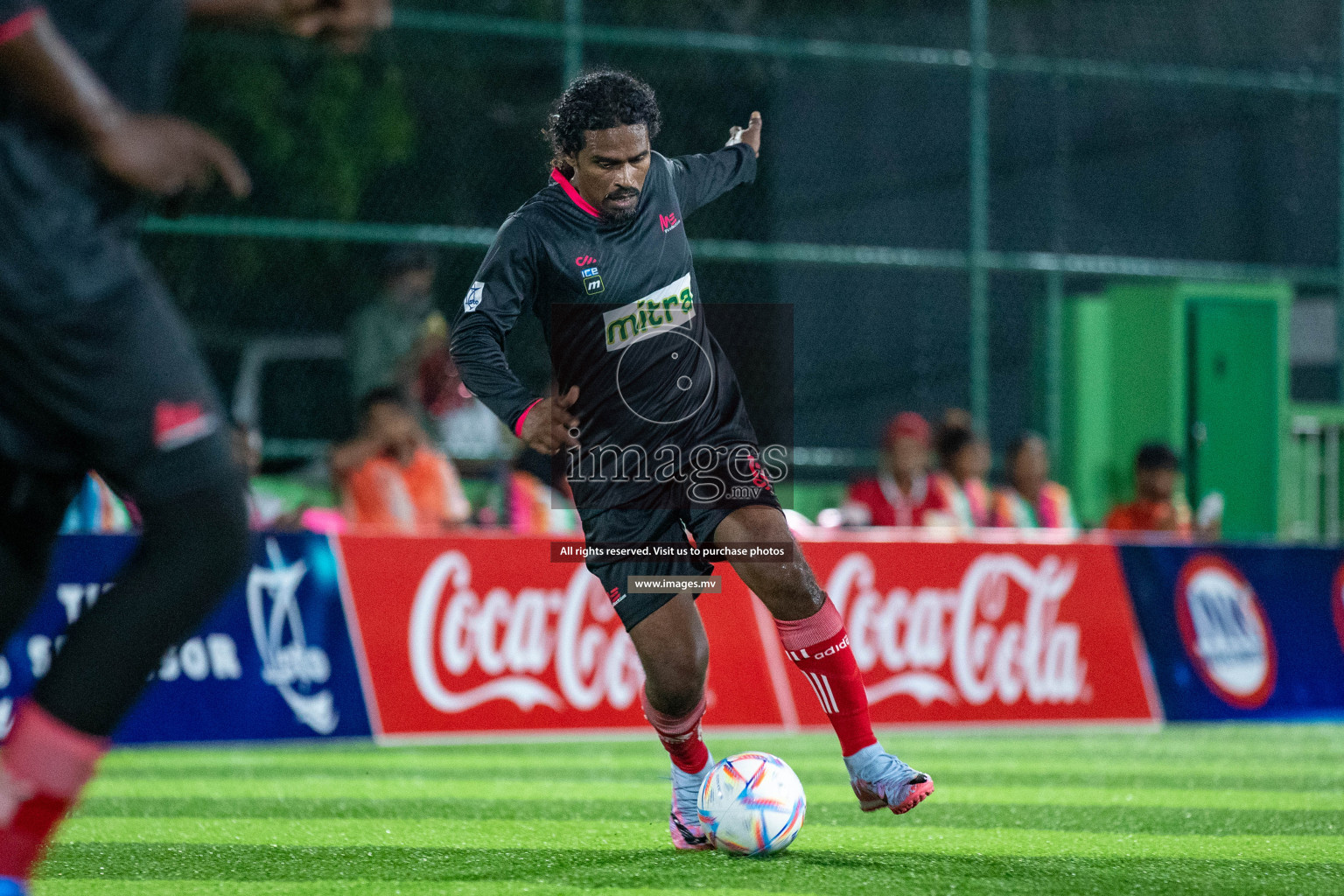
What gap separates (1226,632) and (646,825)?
651 cm

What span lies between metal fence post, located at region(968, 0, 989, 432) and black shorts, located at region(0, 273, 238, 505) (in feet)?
36.1

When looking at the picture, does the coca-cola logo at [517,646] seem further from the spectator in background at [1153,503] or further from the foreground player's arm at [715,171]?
the foreground player's arm at [715,171]

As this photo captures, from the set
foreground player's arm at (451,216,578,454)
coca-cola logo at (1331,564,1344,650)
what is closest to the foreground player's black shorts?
foreground player's arm at (451,216,578,454)

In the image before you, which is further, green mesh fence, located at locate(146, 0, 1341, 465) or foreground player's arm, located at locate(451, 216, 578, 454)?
green mesh fence, located at locate(146, 0, 1341, 465)

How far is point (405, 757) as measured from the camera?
863 centimetres

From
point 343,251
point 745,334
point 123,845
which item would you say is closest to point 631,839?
point 123,845

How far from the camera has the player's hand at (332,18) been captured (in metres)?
3.18

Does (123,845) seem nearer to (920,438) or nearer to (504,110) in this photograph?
(920,438)

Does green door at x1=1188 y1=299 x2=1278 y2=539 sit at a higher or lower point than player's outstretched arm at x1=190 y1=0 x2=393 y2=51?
lower

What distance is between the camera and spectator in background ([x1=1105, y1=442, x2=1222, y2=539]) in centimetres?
1227

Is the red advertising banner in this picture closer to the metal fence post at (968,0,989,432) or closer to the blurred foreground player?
the metal fence post at (968,0,989,432)

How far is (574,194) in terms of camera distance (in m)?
5.05

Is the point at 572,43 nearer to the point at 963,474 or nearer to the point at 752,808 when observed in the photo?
the point at 963,474

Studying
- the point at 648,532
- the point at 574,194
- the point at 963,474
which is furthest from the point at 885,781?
the point at 963,474
